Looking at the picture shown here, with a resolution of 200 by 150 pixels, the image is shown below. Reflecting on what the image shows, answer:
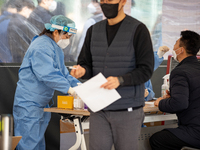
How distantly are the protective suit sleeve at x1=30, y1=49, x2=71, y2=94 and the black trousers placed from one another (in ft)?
3.13

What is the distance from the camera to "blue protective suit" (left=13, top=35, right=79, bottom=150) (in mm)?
2367

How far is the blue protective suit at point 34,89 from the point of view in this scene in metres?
2.37

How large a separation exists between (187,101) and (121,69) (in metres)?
0.84

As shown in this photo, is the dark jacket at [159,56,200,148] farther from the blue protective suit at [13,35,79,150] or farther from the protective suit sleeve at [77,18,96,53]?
the protective suit sleeve at [77,18,96,53]

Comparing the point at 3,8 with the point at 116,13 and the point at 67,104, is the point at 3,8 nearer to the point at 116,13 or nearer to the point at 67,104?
the point at 67,104

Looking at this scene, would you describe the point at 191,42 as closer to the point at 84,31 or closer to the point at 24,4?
the point at 84,31

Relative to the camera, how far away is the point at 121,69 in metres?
1.29

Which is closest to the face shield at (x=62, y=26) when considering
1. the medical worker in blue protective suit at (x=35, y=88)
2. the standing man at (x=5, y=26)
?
the medical worker in blue protective suit at (x=35, y=88)

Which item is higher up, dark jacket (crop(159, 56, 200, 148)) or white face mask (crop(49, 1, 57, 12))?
white face mask (crop(49, 1, 57, 12))

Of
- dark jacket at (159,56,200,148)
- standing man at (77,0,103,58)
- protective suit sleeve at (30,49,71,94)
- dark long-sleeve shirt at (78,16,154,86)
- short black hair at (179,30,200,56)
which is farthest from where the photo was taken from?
standing man at (77,0,103,58)

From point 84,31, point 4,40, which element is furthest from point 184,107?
point 4,40

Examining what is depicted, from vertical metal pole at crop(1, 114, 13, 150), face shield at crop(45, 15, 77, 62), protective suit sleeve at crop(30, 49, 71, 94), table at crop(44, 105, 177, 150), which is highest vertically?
face shield at crop(45, 15, 77, 62)

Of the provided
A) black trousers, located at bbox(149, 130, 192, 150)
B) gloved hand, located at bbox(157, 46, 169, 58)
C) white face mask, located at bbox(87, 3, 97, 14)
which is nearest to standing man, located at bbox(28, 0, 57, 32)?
white face mask, located at bbox(87, 3, 97, 14)

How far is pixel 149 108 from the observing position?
2.19 m
